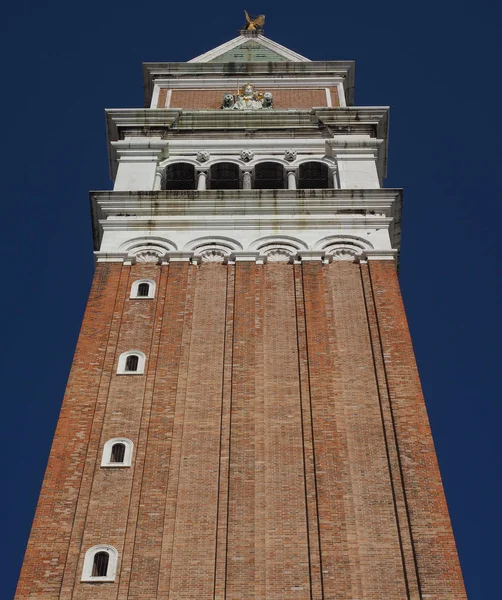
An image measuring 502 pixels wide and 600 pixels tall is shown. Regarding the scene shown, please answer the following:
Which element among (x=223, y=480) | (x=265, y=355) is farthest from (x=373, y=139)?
(x=223, y=480)

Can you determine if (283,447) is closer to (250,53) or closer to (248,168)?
(248,168)

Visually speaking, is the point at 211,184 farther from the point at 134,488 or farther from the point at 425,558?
the point at 425,558

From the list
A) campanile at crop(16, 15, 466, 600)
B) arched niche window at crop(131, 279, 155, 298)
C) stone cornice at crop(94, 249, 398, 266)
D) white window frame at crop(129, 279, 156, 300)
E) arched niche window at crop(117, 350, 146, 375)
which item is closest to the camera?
campanile at crop(16, 15, 466, 600)

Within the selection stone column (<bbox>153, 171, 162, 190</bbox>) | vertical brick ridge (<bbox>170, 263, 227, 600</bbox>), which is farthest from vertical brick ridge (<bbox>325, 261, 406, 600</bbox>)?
stone column (<bbox>153, 171, 162, 190</bbox>)

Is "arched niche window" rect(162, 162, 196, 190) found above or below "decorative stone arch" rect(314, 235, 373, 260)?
above

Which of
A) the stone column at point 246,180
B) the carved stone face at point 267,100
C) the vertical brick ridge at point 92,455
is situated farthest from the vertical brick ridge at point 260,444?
the carved stone face at point 267,100

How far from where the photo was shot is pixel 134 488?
28.7 m

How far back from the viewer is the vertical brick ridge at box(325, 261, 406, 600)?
26594 millimetres

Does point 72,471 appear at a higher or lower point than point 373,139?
lower

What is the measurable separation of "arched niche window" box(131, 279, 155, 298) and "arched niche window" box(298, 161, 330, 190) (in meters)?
9.29

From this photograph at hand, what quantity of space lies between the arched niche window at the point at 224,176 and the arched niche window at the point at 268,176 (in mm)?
667

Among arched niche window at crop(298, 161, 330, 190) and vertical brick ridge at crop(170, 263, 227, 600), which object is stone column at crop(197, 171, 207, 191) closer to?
arched niche window at crop(298, 161, 330, 190)

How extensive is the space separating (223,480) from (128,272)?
10.1m

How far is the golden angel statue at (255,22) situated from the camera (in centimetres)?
6119
